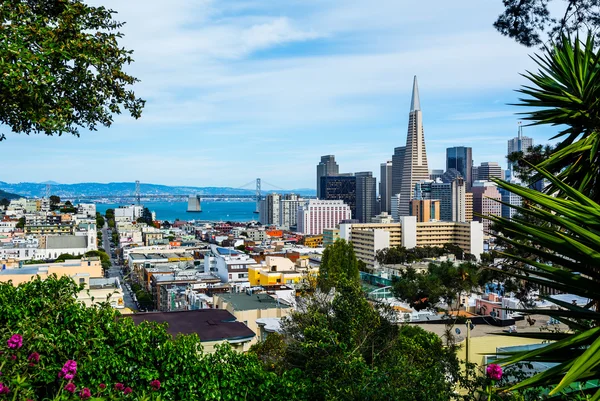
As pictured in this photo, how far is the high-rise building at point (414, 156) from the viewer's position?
336 feet

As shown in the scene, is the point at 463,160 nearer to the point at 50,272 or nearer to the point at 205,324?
the point at 50,272

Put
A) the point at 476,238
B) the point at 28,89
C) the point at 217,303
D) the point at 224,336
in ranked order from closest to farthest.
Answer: the point at 28,89 < the point at 224,336 < the point at 217,303 < the point at 476,238

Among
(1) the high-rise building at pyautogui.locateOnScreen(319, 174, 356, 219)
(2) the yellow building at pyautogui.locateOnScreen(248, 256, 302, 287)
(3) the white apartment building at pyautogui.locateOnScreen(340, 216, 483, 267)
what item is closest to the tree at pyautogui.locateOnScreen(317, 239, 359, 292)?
(2) the yellow building at pyautogui.locateOnScreen(248, 256, 302, 287)

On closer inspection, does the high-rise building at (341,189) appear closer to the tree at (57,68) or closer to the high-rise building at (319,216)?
the high-rise building at (319,216)

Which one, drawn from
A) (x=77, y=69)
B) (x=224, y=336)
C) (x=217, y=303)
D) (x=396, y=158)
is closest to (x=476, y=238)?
(x=217, y=303)

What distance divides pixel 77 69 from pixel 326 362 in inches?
136

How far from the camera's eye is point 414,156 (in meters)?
104

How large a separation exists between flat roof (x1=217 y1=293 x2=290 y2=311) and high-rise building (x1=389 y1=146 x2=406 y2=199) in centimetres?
10094

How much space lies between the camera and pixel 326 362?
5.28 m

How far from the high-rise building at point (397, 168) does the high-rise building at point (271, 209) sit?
25.7m

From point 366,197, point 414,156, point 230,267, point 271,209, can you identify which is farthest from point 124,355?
point 271,209

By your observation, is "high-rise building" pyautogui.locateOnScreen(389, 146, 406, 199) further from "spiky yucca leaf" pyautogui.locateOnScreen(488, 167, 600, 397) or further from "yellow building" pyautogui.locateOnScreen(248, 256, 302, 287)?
"spiky yucca leaf" pyautogui.locateOnScreen(488, 167, 600, 397)

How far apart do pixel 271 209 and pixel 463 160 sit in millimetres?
49450

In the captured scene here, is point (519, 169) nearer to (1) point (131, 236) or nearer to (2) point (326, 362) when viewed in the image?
(2) point (326, 362)
